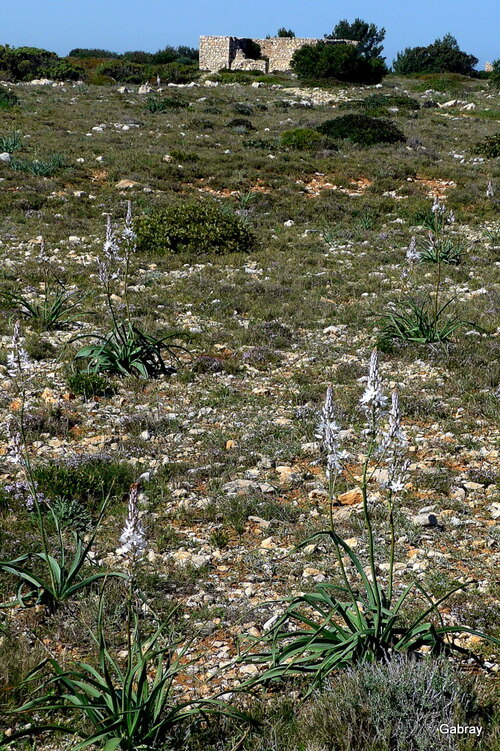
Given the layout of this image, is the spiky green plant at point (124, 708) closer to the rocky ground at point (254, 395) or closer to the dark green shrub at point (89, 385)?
the rocky ground at point (254, 395)

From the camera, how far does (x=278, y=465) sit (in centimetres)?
706

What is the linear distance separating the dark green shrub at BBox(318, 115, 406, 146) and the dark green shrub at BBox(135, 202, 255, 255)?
14350mm

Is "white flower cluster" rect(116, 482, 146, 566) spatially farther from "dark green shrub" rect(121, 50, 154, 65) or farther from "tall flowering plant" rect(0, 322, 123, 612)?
"dark green shrub" rect(121, 50, 154, 65)

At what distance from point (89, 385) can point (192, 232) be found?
8308 millimetres

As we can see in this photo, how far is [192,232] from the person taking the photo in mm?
15914

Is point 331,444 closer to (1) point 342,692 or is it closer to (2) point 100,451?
(1) point 342,692

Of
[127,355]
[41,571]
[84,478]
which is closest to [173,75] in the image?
[127,355]

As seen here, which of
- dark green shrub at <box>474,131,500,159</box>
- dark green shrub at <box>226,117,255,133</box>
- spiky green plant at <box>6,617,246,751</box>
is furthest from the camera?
dark green shrub at <box>226,117,255,133</box>

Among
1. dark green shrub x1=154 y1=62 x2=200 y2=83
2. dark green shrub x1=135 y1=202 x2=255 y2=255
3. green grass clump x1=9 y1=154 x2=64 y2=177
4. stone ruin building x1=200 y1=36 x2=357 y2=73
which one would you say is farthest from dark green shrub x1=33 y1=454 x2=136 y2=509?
stone ruin building x1=200 y1=36 x2=357 y2=73

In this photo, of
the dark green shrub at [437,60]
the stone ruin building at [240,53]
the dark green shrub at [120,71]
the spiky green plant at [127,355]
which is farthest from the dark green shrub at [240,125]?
the dark green shrub at [437,60]

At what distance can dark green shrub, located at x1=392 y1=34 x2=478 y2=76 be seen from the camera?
72.1 meters

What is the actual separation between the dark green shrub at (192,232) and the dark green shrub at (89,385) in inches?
290

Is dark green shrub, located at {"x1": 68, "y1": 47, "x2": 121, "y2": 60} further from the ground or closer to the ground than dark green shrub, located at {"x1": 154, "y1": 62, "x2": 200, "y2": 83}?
further from the ground

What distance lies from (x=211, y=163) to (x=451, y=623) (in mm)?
21554
